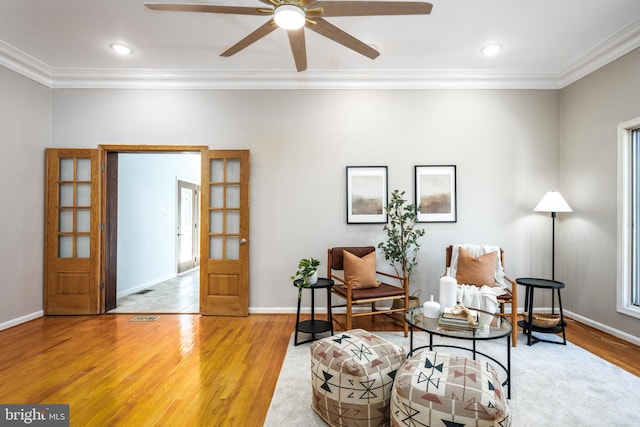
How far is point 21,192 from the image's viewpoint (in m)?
3.80

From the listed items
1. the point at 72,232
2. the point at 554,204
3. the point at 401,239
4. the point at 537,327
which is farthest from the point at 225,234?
the point at 554,204

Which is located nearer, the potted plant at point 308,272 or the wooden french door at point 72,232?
the potted plant at point 308,272

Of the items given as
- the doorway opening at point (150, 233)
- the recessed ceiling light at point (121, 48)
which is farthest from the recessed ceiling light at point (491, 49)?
the recessed ceiling light at point (121, 48)

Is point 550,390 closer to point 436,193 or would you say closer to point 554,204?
point 554,204

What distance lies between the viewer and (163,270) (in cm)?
632

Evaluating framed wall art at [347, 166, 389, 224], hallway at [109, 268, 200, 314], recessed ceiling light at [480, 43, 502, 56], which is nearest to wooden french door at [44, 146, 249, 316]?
hallway at [109, 268, 200, 314]

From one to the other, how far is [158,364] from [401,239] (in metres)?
2.76

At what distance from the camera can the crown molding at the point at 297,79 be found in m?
4.10

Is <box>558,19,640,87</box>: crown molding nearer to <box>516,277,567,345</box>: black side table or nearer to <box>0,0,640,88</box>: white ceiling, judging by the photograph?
<box>0,0,640,88</box>: white ceiling

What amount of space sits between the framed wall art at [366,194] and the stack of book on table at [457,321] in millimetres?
1969

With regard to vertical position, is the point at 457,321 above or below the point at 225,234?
below

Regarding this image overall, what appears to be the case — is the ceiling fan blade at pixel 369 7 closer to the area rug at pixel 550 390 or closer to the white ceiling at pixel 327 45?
the white ceiling at pixel 327 45

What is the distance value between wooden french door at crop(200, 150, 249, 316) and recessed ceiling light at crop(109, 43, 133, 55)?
4.52ft

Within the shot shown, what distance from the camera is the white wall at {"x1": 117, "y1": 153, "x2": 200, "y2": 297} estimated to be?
5145 millimetres
